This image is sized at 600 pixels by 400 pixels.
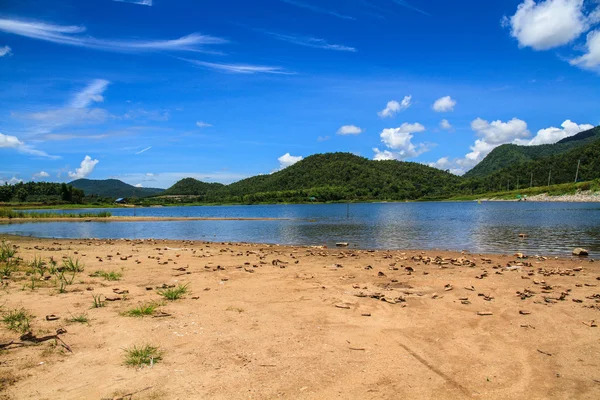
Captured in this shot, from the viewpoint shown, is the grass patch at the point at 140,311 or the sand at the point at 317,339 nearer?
the sand at the point at 317,339

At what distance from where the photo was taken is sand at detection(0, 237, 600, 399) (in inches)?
208

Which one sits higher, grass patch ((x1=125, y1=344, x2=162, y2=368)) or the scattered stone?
the scattered stone

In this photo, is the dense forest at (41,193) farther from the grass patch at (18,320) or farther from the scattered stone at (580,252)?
the scattered stone at (580,252)

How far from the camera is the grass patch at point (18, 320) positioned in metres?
6.93

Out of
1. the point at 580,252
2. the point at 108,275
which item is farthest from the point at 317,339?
the point at 580,252

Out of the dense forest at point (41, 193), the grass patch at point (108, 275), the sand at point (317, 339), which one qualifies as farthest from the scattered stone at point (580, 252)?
the dense forest at point (41, 193)

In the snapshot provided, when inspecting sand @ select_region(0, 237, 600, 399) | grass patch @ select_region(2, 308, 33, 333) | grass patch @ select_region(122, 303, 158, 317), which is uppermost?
grass patch @ select_region(2, 308, 33, 333)

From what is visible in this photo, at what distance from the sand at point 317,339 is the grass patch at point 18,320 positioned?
0.50 feet

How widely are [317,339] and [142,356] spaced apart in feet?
10.7

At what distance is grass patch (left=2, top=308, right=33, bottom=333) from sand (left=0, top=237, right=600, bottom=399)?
0.15m

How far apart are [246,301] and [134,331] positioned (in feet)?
11.0

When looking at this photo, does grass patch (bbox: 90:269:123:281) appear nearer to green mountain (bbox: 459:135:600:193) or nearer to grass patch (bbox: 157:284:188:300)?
grass patch (bbox: 157:284:188:300)

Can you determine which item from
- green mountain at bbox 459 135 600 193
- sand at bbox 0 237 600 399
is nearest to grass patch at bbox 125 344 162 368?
sand at bbox 0 237 600 399

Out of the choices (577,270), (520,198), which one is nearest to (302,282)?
(577,270)
